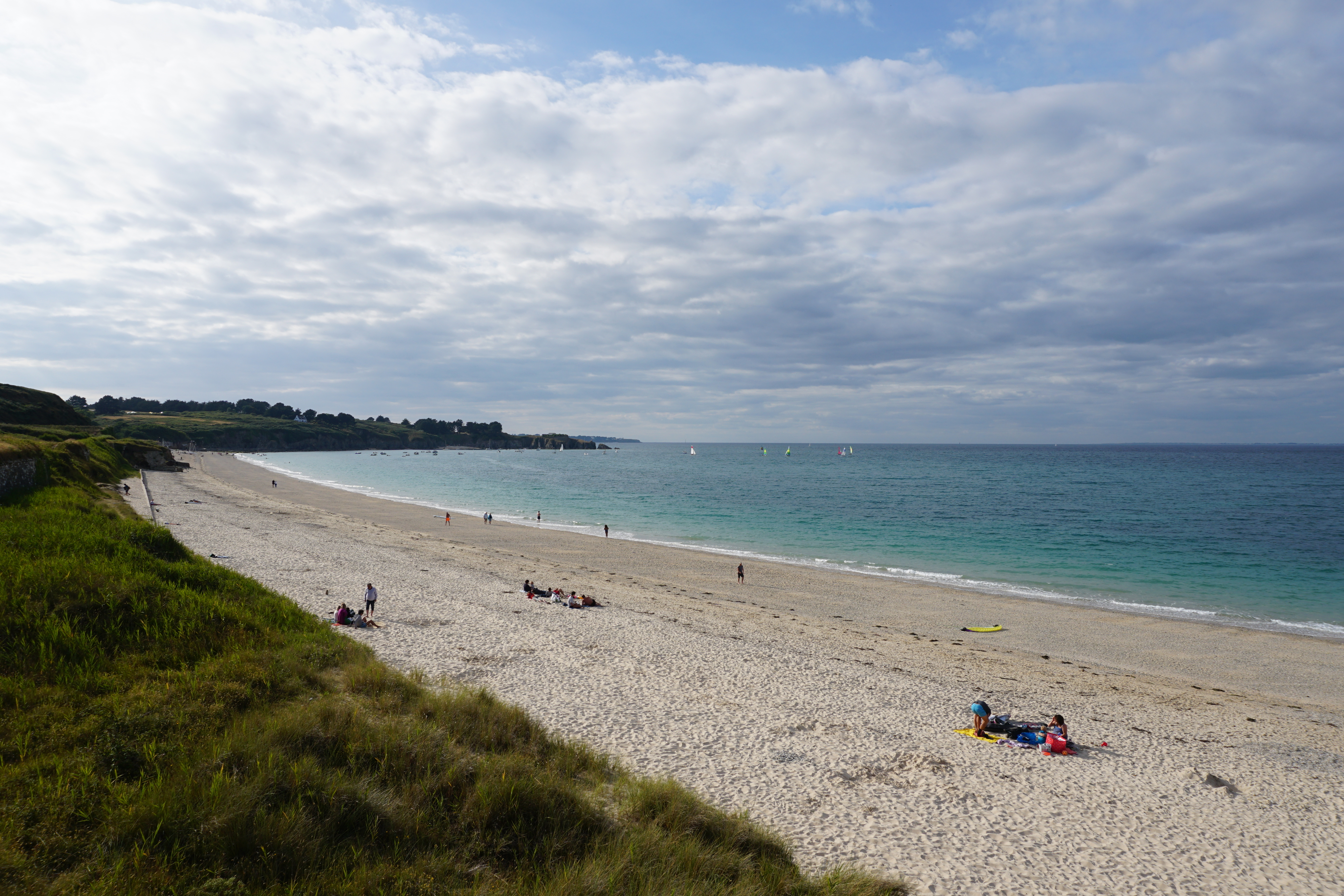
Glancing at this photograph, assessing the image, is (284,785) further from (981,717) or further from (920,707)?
(920,707)

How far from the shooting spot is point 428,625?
17.7 meters

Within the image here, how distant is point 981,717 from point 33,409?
9696 cm

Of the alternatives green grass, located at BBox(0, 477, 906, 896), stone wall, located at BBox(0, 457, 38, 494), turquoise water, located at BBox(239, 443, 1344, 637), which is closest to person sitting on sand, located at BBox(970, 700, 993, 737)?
green grass, located at BBox(0, 477, 906, 896)

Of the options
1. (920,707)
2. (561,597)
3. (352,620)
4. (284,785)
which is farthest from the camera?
(561,597)

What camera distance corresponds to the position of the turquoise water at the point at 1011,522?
91.8ft

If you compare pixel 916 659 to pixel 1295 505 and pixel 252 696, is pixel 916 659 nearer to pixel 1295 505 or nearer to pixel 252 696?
pixel 252 696

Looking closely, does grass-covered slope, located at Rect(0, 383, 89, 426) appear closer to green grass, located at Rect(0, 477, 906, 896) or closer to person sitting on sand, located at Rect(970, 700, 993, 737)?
green grass, located at Rect(0, 477, 906, 896)

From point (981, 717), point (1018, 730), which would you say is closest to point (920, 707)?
point (981, 717)

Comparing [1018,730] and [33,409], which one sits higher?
[33,409]

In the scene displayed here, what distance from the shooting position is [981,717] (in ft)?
39.3

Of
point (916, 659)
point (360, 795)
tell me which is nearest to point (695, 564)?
point (916, 659)

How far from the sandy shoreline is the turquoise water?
5.49 meters

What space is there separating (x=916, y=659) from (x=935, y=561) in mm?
18145

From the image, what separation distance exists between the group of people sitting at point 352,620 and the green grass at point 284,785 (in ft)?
21.7
